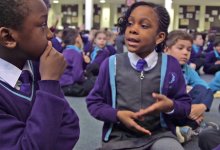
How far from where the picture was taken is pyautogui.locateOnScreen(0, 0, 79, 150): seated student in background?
0.94 m

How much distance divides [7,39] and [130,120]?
0.81 m

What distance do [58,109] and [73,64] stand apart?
4.49m

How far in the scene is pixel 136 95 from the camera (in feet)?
5.83

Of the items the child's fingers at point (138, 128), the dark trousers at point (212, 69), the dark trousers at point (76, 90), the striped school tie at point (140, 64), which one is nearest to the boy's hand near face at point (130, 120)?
the child's fingers at point (138, 128)

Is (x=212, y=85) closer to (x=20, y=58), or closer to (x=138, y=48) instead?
(x=138, y=48)

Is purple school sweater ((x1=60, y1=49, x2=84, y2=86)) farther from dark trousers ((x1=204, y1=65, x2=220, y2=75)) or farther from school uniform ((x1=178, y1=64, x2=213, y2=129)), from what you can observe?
dark trousers ((x1=204, y1=65, x2=220, y2=75))

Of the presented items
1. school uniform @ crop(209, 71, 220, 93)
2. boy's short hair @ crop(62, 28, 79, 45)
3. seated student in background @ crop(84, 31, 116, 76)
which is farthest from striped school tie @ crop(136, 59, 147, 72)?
seated student in background @ crop(84, 31, 116, 76)

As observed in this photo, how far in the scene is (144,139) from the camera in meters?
1.74

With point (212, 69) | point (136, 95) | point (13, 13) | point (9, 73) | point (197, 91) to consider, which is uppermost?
point (13, 13)

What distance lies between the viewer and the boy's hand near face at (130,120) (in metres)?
1.62

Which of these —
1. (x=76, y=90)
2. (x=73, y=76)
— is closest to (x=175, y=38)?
(x=76, y=90)

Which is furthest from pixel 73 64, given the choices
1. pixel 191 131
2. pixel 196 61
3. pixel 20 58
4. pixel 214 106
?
pixel 20 58

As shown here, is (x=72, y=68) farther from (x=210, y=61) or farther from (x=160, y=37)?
(x=210, y=61)

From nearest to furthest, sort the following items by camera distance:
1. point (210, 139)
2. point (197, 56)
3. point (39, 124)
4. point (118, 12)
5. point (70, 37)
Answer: point (39, 124) < point (210, 139) < point (70, 37) < point (197, 56) < point (118, 12)
